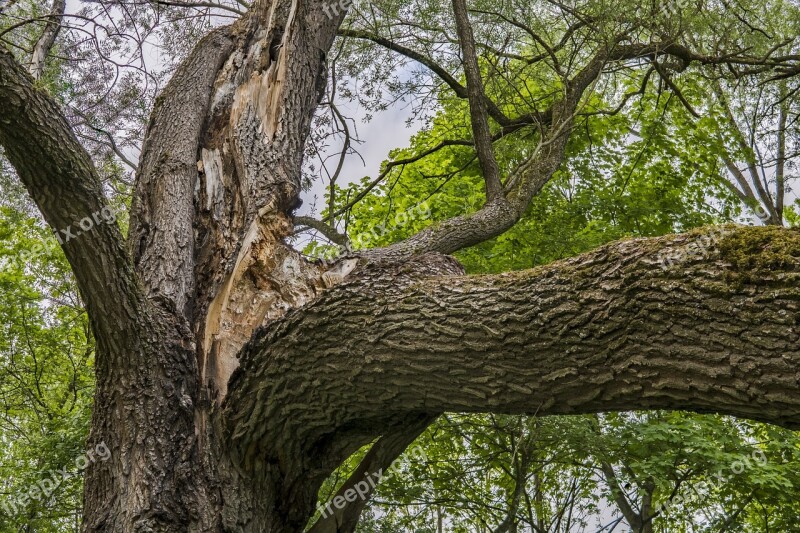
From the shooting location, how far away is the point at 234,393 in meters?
3.22

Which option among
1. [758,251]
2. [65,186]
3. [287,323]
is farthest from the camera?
[287,323]

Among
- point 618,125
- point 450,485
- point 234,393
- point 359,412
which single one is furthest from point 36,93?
point 618,125

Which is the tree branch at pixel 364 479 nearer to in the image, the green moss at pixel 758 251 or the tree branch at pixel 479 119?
the green moss at pixel 758 251

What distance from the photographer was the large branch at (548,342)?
2111 mm

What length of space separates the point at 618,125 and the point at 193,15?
631 centimetres

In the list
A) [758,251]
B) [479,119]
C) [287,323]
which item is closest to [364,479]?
[287,323]

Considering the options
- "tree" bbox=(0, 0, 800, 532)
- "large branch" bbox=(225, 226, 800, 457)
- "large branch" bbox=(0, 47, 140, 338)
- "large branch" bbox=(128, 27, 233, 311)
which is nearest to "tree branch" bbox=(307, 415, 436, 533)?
"tree" bbox=(0, 0, 800, 532)

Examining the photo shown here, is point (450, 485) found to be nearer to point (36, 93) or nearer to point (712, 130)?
point (36, 93)

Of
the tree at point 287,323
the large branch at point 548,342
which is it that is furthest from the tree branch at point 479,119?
the large branch at point 548,342

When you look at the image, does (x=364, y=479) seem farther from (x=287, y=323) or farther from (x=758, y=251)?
(x=758, y=251)

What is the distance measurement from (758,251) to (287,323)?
1.82 m

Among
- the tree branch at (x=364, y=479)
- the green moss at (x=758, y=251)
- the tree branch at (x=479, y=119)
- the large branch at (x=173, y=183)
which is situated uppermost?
the tree branch at (x=479, y=119)

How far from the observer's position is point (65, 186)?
2754 millimetres

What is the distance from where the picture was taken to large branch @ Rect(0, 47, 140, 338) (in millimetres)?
2623
